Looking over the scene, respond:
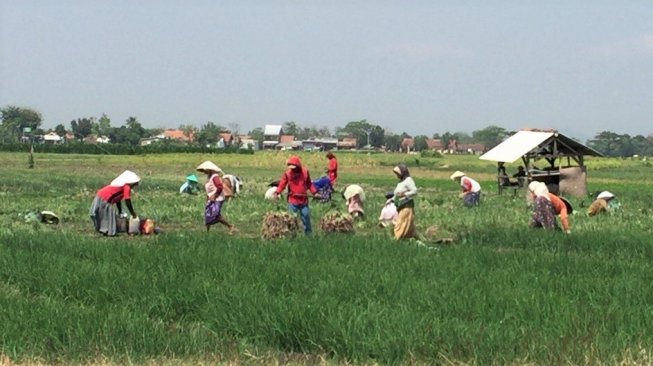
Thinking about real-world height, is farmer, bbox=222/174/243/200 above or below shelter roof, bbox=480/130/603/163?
below

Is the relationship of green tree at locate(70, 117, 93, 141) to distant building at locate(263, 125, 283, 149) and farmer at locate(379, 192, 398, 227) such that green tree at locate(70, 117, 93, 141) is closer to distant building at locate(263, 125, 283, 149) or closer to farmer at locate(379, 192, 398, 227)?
distant building at locate(263, 125, 283, 149)

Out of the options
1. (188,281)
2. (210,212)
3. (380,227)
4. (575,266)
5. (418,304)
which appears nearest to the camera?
(418,304)

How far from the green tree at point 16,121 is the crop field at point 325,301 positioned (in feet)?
361

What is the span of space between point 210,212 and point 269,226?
1717 mm

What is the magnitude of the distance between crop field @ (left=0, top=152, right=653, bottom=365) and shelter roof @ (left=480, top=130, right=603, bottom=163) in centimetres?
1408

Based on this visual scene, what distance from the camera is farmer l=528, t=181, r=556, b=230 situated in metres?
12.6

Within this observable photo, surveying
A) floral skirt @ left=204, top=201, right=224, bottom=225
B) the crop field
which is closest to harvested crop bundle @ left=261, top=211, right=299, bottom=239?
the crop field

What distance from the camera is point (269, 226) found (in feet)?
39.2

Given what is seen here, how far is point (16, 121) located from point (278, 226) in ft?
368

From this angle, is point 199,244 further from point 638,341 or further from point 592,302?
point 638,341

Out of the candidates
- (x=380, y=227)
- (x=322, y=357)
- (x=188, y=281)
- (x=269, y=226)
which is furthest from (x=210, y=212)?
(x=322, y=357)

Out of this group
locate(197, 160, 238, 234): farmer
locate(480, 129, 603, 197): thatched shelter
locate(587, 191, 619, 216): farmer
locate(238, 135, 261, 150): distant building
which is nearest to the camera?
locate(197, 160, 238, 234): farmer

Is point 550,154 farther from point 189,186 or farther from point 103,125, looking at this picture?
point 103,125

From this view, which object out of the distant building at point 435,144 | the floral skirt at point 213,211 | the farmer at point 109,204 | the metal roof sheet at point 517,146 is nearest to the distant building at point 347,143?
the distant building at point 435,144
